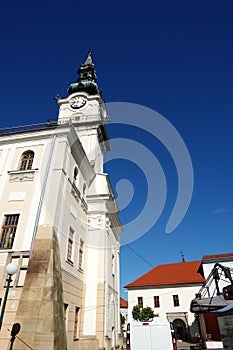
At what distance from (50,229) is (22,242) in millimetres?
1503

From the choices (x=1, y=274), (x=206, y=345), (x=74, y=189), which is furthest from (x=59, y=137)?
(x=206, y=345)

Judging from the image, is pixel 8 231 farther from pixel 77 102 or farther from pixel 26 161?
pixel 77 102

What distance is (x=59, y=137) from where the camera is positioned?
50.1 feet

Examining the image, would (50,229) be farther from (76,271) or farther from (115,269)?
(115,269)

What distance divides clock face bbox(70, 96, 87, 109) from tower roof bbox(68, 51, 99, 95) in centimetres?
243

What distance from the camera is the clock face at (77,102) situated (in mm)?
29820

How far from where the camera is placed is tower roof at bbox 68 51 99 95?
32.8 m

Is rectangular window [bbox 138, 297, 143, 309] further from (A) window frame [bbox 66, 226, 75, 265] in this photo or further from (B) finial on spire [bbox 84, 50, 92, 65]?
(B) finial on spire [bbox 84, 50, 92, 65]

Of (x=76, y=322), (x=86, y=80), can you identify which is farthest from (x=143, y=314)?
(x=86, y=80)

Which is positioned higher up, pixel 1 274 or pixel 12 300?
pixel 1 274

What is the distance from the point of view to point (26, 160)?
1547 cm

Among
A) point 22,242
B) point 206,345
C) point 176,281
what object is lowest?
point 206,345

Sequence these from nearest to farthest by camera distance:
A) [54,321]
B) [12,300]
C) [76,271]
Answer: [54,321] < [12,300] < [76,271]

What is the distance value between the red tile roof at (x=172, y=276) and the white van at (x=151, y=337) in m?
30.1
